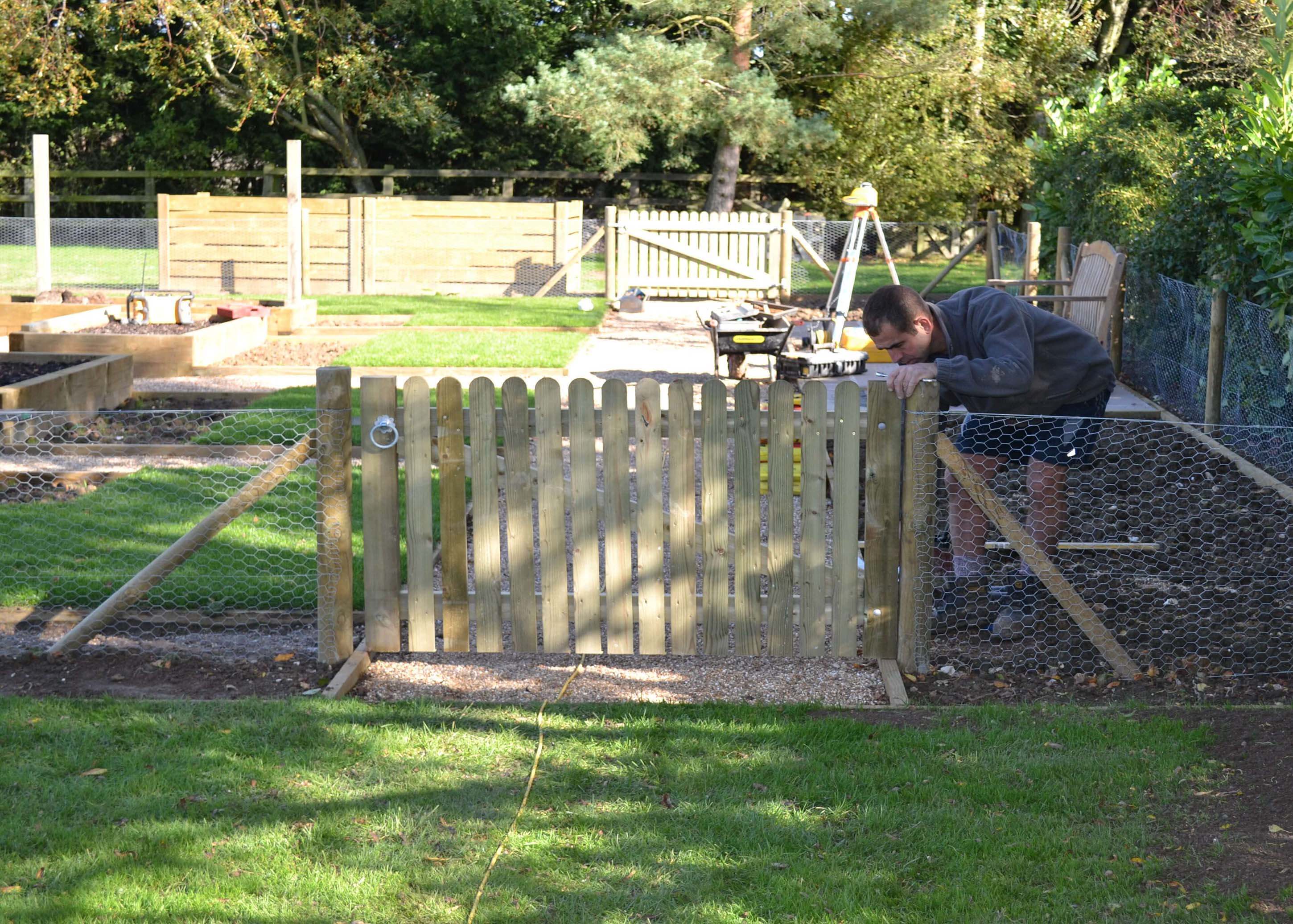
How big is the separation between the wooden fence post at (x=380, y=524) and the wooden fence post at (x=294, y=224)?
10956mm

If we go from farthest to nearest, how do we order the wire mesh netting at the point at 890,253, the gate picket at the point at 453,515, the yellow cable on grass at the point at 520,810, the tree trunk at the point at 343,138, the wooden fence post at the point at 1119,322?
the tree trunk at the point at 343,138
the wire mesh netting at the point at 890,253
the wooden fence post at the point at 1119,322
the gate picket at the point at 453,515
the yellow cable on grass at the point at 520,810

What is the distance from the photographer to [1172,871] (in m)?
3.57

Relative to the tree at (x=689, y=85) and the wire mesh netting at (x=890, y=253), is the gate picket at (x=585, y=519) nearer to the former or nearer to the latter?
the wire mesh netting at (x=890, y=253)

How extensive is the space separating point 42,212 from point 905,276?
14.5 meters

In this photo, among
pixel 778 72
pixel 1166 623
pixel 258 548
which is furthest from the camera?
pixel 778 72

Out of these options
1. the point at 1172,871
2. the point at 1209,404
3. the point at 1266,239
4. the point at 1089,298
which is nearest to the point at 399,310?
the point at 1089,298

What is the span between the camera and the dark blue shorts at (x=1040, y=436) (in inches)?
223

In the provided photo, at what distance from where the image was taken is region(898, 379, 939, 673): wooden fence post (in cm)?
499

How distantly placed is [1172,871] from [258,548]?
14.5 ft

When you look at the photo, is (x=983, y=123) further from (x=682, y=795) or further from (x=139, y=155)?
(x=682, y=795)

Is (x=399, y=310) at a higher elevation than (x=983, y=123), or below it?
below

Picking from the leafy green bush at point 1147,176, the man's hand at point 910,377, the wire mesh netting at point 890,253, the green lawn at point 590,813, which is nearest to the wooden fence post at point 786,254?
the wire mesh netting at point 890,253

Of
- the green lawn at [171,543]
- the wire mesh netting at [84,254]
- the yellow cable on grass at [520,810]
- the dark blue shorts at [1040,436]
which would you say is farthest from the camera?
the wire mesh netting at [84,254]

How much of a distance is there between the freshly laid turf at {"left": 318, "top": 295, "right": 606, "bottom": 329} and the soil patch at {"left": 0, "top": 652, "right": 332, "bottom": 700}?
10360mm
